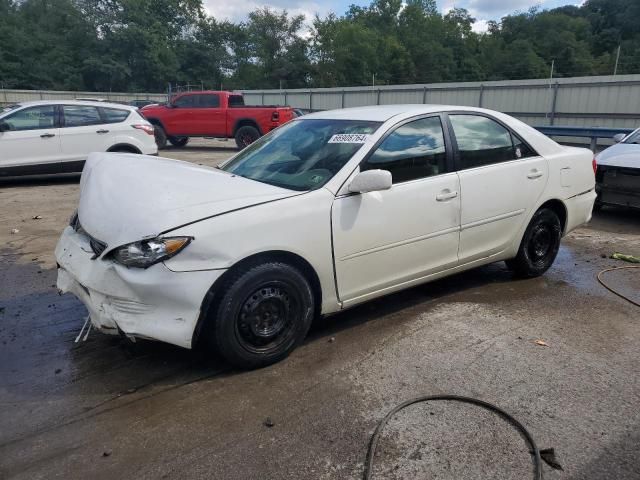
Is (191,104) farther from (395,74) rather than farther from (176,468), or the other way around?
(395,74)

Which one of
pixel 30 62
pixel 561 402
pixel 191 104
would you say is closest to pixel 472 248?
pixel 561 402

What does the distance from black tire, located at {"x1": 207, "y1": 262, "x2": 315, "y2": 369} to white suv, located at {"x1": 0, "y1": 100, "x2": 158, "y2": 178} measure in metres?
8.18

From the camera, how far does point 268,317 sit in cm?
326

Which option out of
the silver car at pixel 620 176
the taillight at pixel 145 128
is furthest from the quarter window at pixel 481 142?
the taillight at pixel 145 128

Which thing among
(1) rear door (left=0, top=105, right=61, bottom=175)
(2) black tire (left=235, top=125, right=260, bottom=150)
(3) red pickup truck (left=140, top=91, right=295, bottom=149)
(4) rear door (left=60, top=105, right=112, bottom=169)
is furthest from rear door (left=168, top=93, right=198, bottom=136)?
(1) rear door (left=0, top=105, right=61, bottom=175)

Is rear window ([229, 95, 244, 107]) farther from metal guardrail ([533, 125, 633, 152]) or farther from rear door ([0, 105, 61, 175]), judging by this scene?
metal guardrail ([533, 125, 633, 152])

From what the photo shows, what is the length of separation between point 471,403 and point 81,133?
940 cm

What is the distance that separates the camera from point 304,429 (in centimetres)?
271

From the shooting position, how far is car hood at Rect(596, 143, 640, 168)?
7082 mm

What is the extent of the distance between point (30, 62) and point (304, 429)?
62965 mm

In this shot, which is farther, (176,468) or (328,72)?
(328,72)

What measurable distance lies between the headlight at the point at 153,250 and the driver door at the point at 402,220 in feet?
3.32

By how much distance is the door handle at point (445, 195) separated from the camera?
3.96 metres

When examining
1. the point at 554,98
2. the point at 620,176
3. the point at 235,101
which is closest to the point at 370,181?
the point at 620,176
